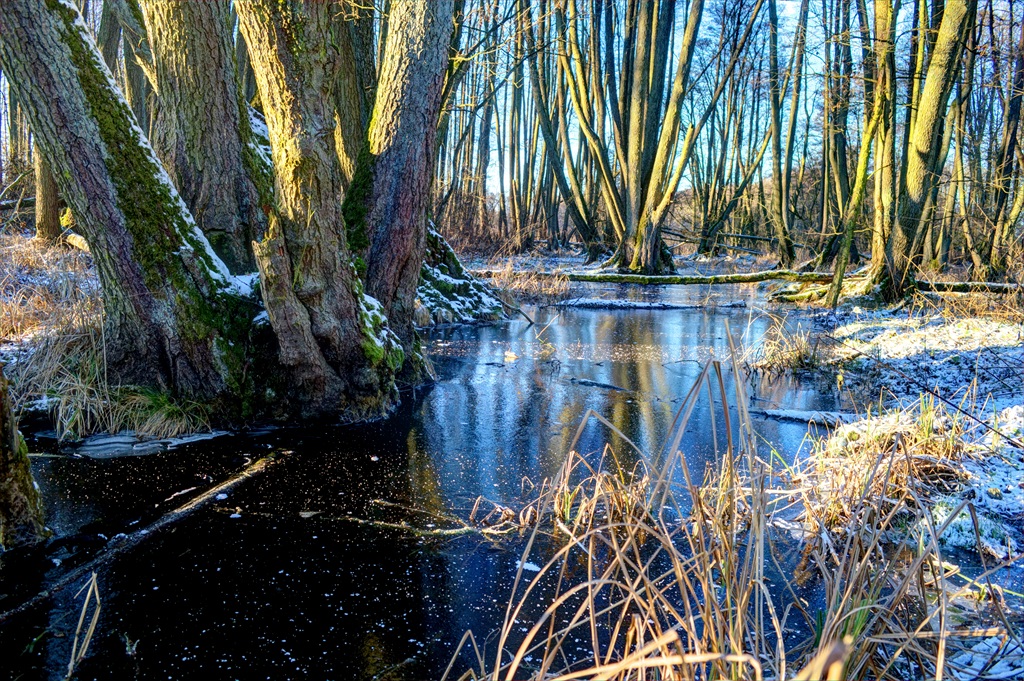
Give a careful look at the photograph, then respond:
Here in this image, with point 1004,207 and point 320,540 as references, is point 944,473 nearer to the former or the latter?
point 320,540

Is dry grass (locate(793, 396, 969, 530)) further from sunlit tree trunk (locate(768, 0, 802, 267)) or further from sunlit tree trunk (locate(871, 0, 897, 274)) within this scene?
sunlit tree trunk (locate(768, 0, 802, 267))

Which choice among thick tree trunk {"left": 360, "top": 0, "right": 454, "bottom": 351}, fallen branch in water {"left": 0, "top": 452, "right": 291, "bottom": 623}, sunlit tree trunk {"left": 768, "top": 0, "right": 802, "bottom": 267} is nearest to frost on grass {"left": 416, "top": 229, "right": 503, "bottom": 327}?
thick tree trunk {"left": 360, "top": 0, "right": 454, "bottom": 351}

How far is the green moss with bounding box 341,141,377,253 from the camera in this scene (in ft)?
21.3

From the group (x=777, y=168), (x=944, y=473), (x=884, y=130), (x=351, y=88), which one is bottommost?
(x=944, y=473)

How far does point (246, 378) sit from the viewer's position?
562cm

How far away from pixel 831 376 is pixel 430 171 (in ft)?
14.5

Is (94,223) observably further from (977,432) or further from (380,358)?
(977,432)

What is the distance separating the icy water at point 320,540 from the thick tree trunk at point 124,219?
721 millimetres

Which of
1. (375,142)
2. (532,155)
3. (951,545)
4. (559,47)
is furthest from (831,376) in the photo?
(532,155)

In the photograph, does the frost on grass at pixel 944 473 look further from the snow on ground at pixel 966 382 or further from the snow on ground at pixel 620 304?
A: the snow on ground at pixel 620 304

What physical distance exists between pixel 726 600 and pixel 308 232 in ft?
13.8

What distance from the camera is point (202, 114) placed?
6371mm

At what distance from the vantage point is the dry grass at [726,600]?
66.7 inches

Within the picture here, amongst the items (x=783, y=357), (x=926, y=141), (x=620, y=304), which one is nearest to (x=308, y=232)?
(x=783, y=357)
